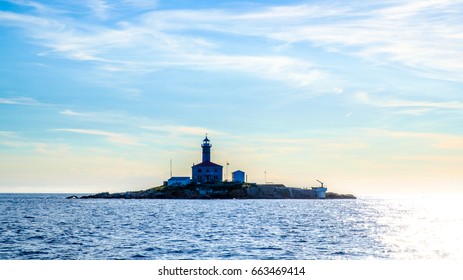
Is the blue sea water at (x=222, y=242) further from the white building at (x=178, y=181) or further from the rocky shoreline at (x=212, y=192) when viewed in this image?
the white building at (x=178, y=181)

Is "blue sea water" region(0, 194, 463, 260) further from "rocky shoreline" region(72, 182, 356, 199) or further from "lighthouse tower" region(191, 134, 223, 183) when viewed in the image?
"lighthouse tower" region(191, 134, 223, 183)

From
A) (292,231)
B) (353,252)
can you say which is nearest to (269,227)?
(292,231)

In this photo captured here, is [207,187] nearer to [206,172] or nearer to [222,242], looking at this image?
[206,172]

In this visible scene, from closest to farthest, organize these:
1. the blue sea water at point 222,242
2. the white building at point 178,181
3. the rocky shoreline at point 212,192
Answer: the blue sea water at point 222,242 < the rocky shoreline at point 212,192 < the white building at point 178,181

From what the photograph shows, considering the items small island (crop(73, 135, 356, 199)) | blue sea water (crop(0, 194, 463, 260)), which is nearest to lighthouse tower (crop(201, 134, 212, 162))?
small island (crop(73, 135, 356, 199))

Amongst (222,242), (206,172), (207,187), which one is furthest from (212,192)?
(222,242)

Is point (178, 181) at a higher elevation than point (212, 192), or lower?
higher

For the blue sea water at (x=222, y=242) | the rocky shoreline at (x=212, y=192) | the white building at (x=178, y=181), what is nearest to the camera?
the blue sea water at (x=222, y=242)

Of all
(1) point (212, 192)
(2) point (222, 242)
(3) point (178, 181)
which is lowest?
(2) point (222, 242)

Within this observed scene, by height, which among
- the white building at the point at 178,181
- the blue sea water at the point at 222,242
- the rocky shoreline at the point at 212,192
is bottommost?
the blue sea water at the point at 222,242

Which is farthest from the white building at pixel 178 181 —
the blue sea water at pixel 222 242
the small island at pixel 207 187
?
the blue sea water at pixel 222 242

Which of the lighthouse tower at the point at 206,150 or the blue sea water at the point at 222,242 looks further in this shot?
the lighthouse tower at the point at 206,150
